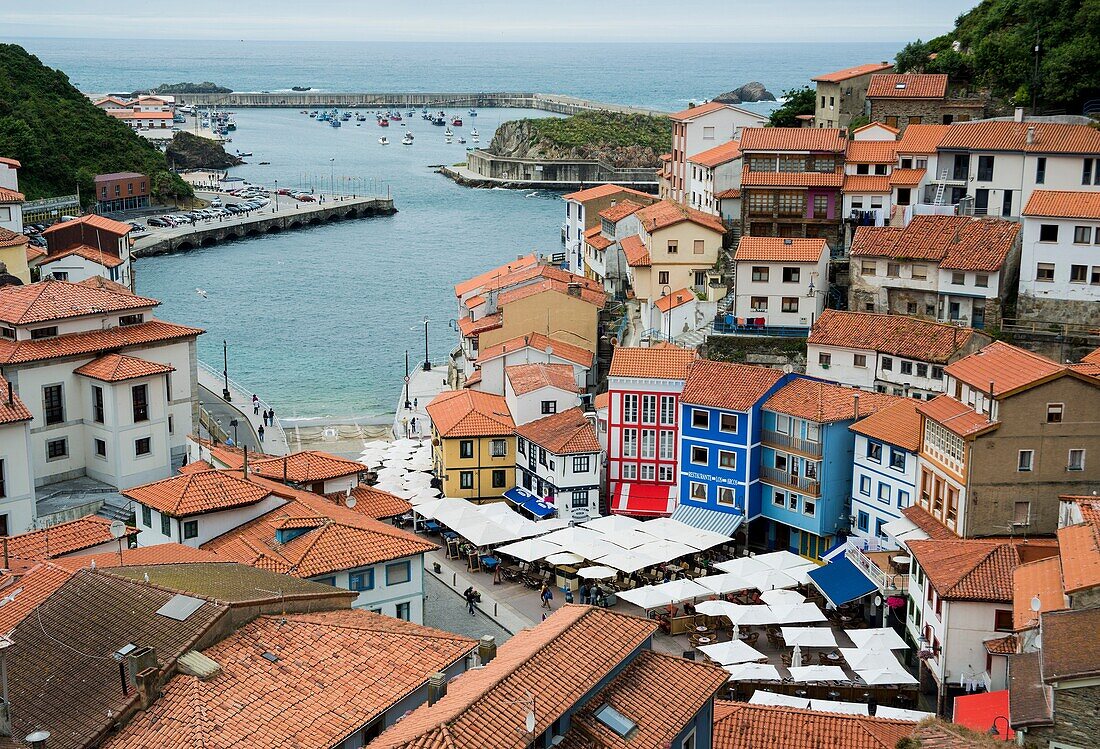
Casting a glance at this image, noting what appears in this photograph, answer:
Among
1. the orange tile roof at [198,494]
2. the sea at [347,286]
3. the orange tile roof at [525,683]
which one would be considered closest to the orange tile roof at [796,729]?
the orange tile roof at [525,683]

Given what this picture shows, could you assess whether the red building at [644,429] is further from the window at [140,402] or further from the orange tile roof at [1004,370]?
the window at [140,402]

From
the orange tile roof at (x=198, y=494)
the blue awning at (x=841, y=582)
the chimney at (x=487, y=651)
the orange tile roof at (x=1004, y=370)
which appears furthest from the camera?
the blue awning at (x=841, y=582)

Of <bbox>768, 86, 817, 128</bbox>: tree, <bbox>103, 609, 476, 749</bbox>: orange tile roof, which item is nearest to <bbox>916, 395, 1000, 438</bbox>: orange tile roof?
<bbox>103, 609, 476, 749</bbox>: orange tile roof

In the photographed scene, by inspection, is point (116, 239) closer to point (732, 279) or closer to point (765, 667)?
point (732, 279)

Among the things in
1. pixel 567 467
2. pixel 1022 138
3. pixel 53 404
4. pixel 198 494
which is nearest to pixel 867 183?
pixel 1022 138

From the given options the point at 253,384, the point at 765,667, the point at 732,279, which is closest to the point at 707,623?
the point at 765,667
